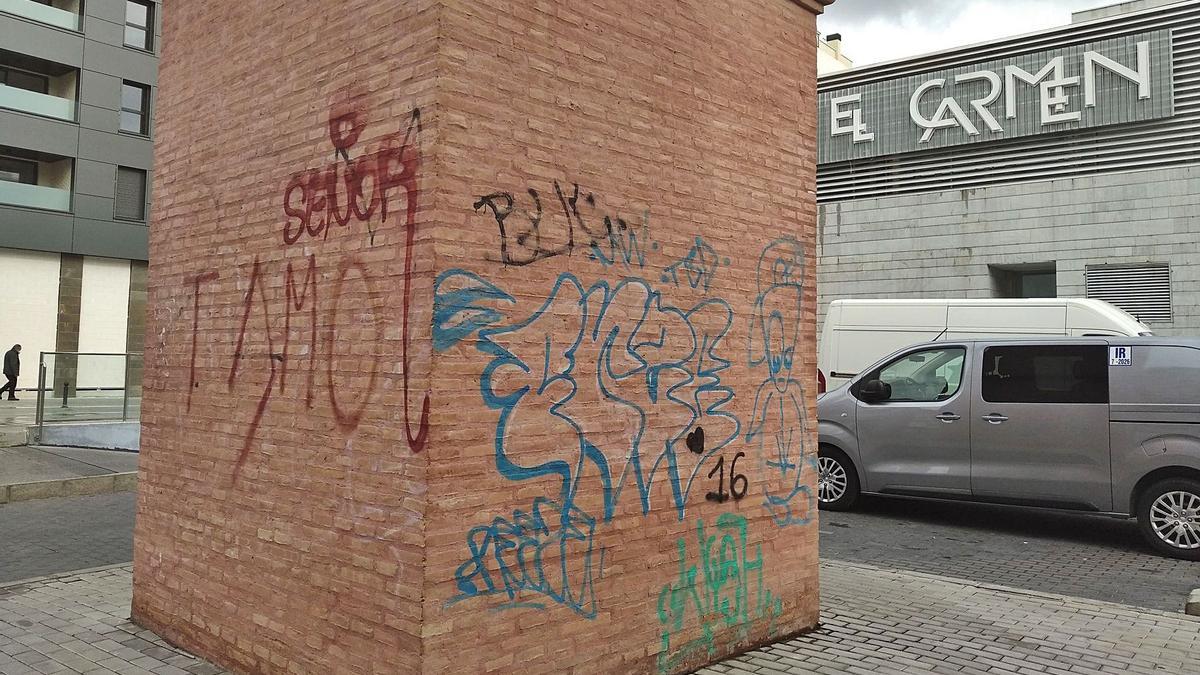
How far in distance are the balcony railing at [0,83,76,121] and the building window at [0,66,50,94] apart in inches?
23.7

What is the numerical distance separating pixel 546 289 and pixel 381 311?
0.78 meters

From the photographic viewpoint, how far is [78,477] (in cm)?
1163

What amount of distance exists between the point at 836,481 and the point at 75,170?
81.1 feet

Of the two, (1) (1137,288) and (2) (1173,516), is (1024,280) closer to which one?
(1) (1137,288)

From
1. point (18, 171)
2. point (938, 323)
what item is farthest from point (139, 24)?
point (938, 323)

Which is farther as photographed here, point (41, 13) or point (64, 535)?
point (41, 13)

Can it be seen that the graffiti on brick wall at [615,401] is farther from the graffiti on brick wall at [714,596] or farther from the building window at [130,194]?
the building window at [130,194]

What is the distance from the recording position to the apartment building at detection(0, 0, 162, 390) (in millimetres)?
24641

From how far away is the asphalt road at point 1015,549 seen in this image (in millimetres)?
7406

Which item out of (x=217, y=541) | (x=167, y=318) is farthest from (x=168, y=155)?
(x=217, y=541)

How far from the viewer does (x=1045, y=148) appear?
18.8m

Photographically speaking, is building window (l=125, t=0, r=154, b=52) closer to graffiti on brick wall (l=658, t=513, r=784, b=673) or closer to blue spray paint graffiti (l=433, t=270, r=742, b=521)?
blue spray paint graffiti (l=433, t=270, r=742, b=521)

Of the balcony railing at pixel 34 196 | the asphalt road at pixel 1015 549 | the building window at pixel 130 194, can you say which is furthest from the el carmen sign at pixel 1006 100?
the balcony railing at pixel 34 196

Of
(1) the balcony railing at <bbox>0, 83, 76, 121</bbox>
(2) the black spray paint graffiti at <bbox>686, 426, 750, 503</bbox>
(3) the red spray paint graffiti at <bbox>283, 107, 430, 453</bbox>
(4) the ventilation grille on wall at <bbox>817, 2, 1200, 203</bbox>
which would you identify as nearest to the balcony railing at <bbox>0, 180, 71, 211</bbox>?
(1) the balcony railing at <bbox>0, 83, 76, 121</bbox>
